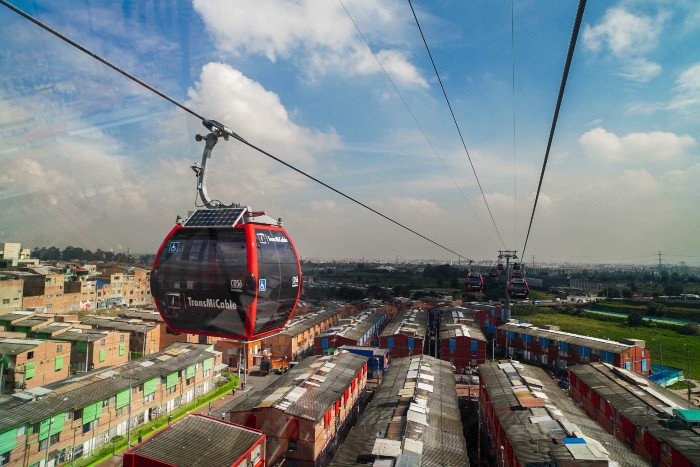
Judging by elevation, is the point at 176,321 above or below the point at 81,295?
above

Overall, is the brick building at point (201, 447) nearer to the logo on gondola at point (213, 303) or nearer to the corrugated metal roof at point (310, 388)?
the corrugated metal roof at point (310, 388)

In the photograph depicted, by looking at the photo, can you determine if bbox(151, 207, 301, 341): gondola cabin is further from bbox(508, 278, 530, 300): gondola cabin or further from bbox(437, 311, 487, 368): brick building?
bbox(437, 311, 487, 368): brick building

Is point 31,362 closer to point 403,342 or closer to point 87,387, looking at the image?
point 87,387

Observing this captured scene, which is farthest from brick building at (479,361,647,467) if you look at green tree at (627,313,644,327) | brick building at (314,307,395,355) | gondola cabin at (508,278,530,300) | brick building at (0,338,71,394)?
green tree at (627,313,644,327)

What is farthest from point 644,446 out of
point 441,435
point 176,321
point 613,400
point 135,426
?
point 135,426

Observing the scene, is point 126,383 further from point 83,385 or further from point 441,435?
point 441,435

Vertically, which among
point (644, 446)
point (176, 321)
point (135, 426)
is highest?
point (176, 321)

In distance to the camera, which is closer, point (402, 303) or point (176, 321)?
point (176, 321)
